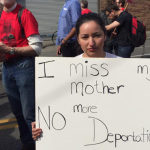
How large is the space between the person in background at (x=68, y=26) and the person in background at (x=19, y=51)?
138cm

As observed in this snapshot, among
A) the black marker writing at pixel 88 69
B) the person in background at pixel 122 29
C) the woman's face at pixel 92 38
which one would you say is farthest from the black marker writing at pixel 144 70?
the person in background at pixel 122 29

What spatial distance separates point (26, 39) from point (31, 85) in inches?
16.5

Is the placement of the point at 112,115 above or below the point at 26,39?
below

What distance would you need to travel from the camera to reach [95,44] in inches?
78.8

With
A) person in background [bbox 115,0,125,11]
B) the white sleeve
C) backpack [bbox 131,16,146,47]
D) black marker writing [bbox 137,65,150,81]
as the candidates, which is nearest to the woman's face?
black marker writing [bbox 137,65,150,81]

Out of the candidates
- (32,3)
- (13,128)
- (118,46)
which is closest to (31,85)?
(13,128)

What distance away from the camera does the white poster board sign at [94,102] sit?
179 cm

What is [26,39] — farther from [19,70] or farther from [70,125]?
[70,125]

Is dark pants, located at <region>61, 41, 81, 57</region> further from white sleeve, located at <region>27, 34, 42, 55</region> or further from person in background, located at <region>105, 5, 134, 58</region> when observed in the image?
white sleeve, located at <region>27, 34, 42, 55</region>

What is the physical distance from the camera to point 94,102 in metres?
1.82

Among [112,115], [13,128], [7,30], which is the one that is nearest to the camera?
[112,115]

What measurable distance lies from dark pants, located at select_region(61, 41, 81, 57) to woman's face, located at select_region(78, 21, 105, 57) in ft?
6.73

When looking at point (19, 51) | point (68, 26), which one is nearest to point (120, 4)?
point (68, 26)

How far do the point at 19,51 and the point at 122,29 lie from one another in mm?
2407
